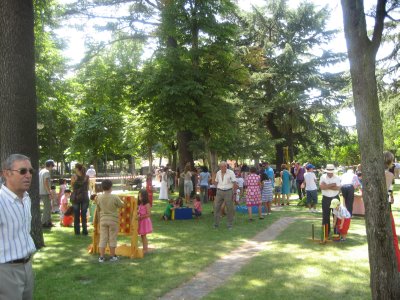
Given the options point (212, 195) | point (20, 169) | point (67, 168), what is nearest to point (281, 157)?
point (212, 195)

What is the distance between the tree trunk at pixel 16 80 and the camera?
26.8 ft

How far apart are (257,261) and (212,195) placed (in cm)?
1196

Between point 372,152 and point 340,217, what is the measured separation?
206 inches

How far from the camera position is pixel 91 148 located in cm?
3306

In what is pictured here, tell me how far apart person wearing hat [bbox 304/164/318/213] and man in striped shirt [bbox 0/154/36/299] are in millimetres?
11901

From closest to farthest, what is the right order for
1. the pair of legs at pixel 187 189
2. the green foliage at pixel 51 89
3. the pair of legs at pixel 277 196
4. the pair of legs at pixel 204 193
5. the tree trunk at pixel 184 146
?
the pair of legs at pixel 187 189 < the pair of legs at pixel 277 196 < the pair of legs at pixel 204 193 < the green foliage at pixel 51 89 < the tree trunk at pixel 184 146

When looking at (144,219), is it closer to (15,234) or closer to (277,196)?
(15,234)

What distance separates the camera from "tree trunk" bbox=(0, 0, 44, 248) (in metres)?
8.16

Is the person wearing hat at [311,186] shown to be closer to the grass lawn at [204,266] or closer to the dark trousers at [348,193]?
the dark trousers at [348,193]

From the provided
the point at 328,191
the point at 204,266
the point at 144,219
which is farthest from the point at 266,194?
the point at 204,266

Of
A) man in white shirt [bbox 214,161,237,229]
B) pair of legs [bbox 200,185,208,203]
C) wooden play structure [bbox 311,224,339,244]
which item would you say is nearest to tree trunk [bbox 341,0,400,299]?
wooden play structure [bbox 311,224,339,244]

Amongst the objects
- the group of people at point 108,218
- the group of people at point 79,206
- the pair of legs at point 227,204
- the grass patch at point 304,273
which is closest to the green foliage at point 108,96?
the group of people at point 79,206

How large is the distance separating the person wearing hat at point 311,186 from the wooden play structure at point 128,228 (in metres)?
7.76

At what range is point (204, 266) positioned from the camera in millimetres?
7344
